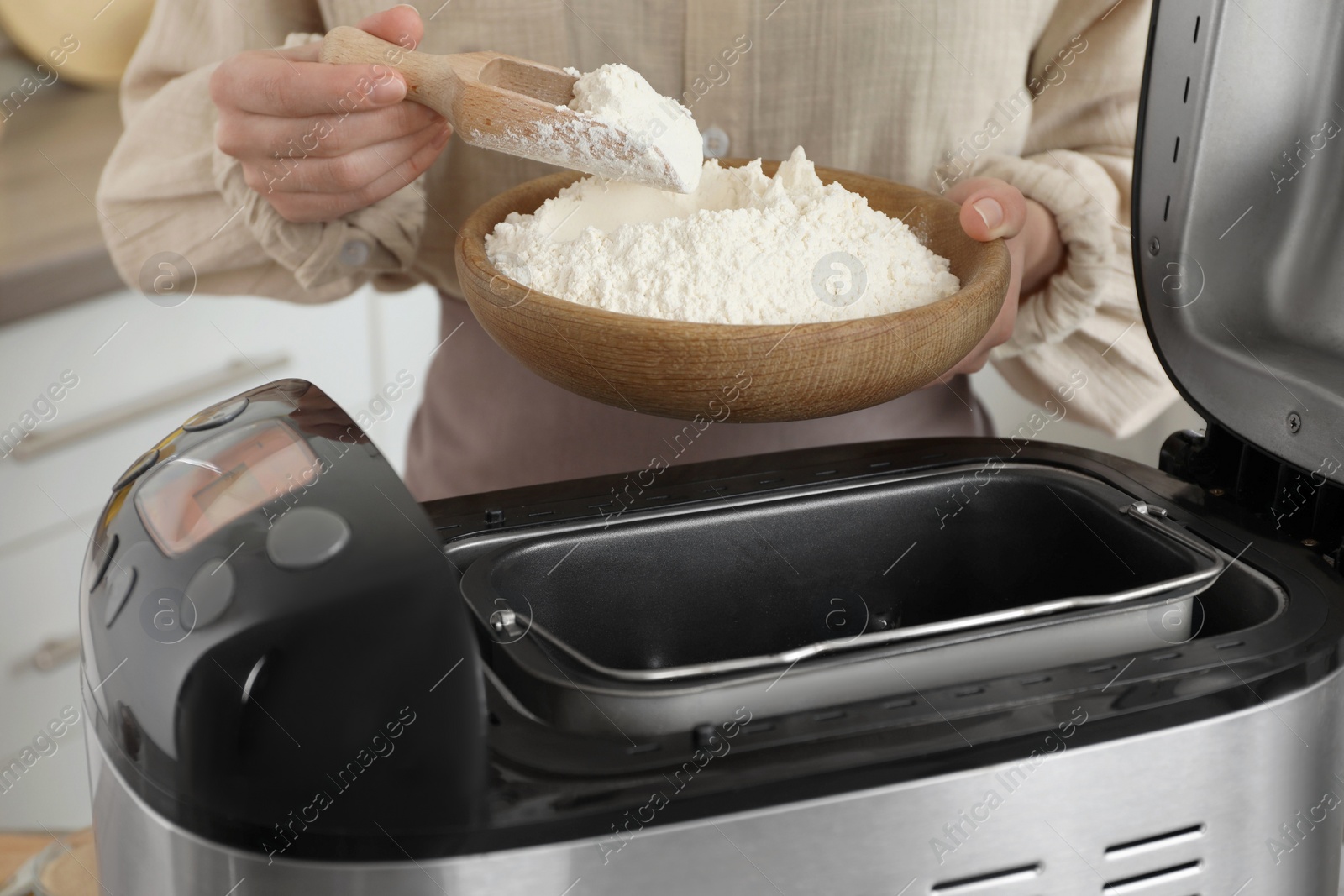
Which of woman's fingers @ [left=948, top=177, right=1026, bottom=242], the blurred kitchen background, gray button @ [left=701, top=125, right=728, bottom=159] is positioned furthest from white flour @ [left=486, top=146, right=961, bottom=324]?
the blurred kitchen background

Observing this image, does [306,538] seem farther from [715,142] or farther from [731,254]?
[715,142]

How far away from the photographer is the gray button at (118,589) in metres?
0.40

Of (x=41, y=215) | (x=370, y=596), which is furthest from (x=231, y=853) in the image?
(x=41, y=215)

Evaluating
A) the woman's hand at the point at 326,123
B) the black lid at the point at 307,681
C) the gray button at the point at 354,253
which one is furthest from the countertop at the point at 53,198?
the black lid at the point at 307,681

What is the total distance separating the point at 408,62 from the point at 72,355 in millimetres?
1061

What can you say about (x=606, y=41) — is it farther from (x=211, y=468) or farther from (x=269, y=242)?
(x=211, y=468)

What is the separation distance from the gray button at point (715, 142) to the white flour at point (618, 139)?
9.4 inches

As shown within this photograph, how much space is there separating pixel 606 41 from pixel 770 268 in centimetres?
37

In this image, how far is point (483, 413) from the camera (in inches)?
37.1

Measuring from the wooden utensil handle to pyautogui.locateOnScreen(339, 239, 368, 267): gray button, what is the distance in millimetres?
199

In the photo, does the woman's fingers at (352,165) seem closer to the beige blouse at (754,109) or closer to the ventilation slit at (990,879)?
the beige blouse at (754,109)

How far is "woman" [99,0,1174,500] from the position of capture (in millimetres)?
813

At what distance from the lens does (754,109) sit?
2.78 ft

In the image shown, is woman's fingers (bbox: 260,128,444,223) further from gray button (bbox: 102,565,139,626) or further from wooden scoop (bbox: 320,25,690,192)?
gray button (bbox: 102,565,139,626)
